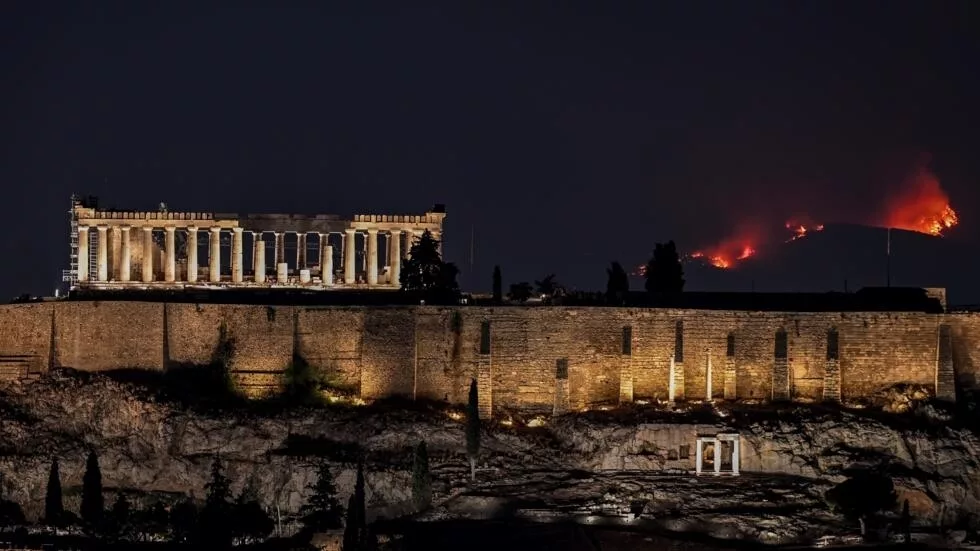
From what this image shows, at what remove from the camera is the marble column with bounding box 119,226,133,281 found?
96.1 m

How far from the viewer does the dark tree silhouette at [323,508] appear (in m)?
71.3

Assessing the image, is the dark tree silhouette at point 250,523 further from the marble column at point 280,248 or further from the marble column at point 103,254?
the marble column at point 280,248

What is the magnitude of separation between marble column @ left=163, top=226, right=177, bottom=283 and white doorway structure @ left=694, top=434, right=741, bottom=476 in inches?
1232

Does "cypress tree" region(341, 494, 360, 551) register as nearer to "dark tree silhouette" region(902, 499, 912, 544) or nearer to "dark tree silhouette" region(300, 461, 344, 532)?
"dark tree silhouette" region(300, 461, 344, 532)

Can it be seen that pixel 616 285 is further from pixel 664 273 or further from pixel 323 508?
pixel 323 508

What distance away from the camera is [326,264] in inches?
3858

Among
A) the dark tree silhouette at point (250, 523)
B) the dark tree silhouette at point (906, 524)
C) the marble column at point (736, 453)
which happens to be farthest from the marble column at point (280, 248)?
the dark tree silhouette at point (906, 524)

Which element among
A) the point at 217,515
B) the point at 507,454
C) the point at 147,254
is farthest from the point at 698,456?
the point at 147,254

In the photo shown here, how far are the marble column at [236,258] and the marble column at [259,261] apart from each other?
725 millimetres

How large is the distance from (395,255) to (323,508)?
91.4ft

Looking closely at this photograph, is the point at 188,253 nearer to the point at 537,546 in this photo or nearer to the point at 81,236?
the point at 81,236

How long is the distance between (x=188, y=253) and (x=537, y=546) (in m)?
34.8

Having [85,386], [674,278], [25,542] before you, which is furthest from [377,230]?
[25,542]

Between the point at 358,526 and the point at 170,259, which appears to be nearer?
the point at 358,526
